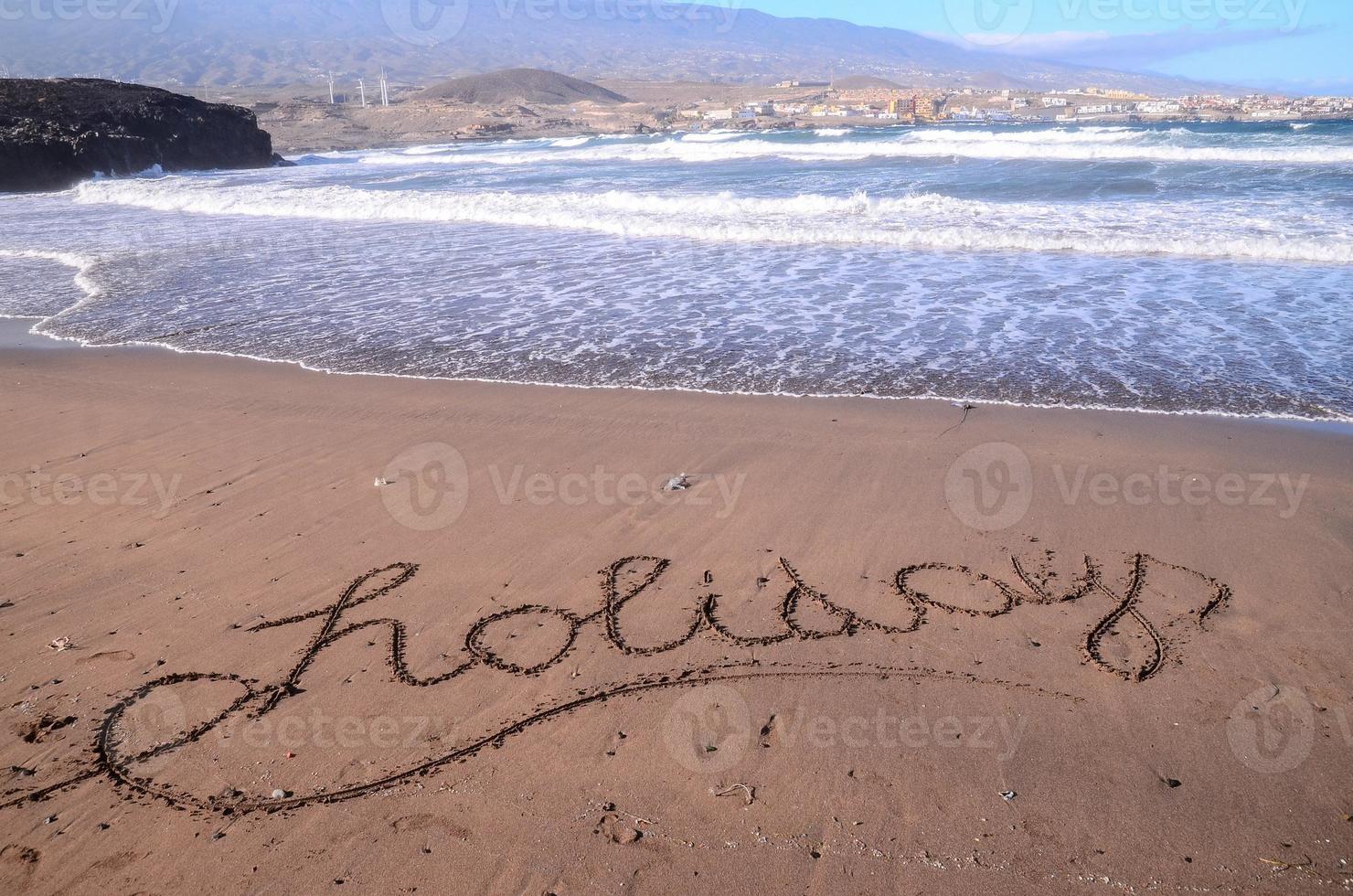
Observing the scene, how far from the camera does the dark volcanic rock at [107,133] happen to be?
32938mm

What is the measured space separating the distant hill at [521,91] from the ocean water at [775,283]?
206 ft

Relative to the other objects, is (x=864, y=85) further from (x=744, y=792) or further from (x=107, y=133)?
(x=744, y=792)

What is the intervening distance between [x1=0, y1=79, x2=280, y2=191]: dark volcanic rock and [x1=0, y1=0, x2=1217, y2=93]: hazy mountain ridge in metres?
79.7

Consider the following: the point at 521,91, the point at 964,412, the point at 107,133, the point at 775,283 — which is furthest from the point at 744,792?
the point at 521,91

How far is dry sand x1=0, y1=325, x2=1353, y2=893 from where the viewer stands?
8.25 feet

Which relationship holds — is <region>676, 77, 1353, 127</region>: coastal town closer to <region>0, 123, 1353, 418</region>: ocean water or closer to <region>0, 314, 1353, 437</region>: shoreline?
<region>0, 123, 1353, 418</region>: ocean water

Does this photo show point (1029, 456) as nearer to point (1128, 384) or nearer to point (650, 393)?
point (1128, 384)

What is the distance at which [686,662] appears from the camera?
3.36 meters

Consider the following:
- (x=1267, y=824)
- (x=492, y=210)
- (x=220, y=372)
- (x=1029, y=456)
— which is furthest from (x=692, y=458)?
(x=492, y=210)

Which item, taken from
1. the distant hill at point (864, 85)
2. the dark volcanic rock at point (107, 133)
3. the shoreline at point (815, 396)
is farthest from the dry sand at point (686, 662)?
the distant hill at point (864, 85)

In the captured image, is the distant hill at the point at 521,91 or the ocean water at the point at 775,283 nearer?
the ocean water at the point at 775,283

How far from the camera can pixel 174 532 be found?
179 inches

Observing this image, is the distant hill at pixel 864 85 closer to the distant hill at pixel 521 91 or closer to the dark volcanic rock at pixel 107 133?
the distant hill at pixel 521 91

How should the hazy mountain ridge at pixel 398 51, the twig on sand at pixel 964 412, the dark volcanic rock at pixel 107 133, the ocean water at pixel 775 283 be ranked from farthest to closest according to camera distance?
the hazy mountain ridge at pixel 398 51
the dark volcanic rock at pixel 107 133
the ocean water at pixel 775 283
the twig on sand at pixel 964 412
